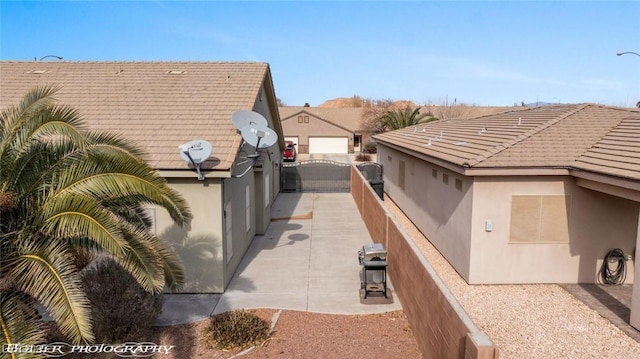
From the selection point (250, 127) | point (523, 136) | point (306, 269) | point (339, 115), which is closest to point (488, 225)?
point (523, 136)

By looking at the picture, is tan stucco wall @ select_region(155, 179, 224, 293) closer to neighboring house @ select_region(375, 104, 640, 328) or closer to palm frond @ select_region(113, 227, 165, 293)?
palm frond @ select_region(113, 227, 165, 293)

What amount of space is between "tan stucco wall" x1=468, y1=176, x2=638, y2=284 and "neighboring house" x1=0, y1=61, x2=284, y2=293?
6.40m

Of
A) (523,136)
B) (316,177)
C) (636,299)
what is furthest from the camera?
(316,177)

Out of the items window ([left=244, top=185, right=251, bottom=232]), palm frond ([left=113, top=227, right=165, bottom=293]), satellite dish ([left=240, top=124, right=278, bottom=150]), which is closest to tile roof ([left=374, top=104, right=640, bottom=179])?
satellite dish ([left=240, top=124, right=278, bottom=150])

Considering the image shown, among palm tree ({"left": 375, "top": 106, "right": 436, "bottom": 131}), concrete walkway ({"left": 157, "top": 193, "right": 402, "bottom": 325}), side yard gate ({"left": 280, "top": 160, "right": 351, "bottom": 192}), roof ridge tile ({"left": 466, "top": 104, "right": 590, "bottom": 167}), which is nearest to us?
concrete walkway ({"left": 157, "top": 193, "right": 402, "bottom": 325})

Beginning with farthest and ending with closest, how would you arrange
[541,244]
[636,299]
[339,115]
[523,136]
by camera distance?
[339,115]
[523,136]
[541,244]
[636,299]

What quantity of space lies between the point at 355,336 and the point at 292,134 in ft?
145

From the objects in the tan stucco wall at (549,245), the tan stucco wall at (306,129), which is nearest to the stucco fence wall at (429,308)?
the tan stucco wall at (549,245)

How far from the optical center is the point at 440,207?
45.0ft

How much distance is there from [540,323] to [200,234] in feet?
25.4

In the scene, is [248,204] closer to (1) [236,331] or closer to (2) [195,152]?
(2) [195,152]

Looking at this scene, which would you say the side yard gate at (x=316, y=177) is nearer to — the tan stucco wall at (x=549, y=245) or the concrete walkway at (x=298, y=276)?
the concrete walkway at (x=298, y=276)

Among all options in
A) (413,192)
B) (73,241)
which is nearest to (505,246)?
(413,192)

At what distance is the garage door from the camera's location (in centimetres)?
5147
